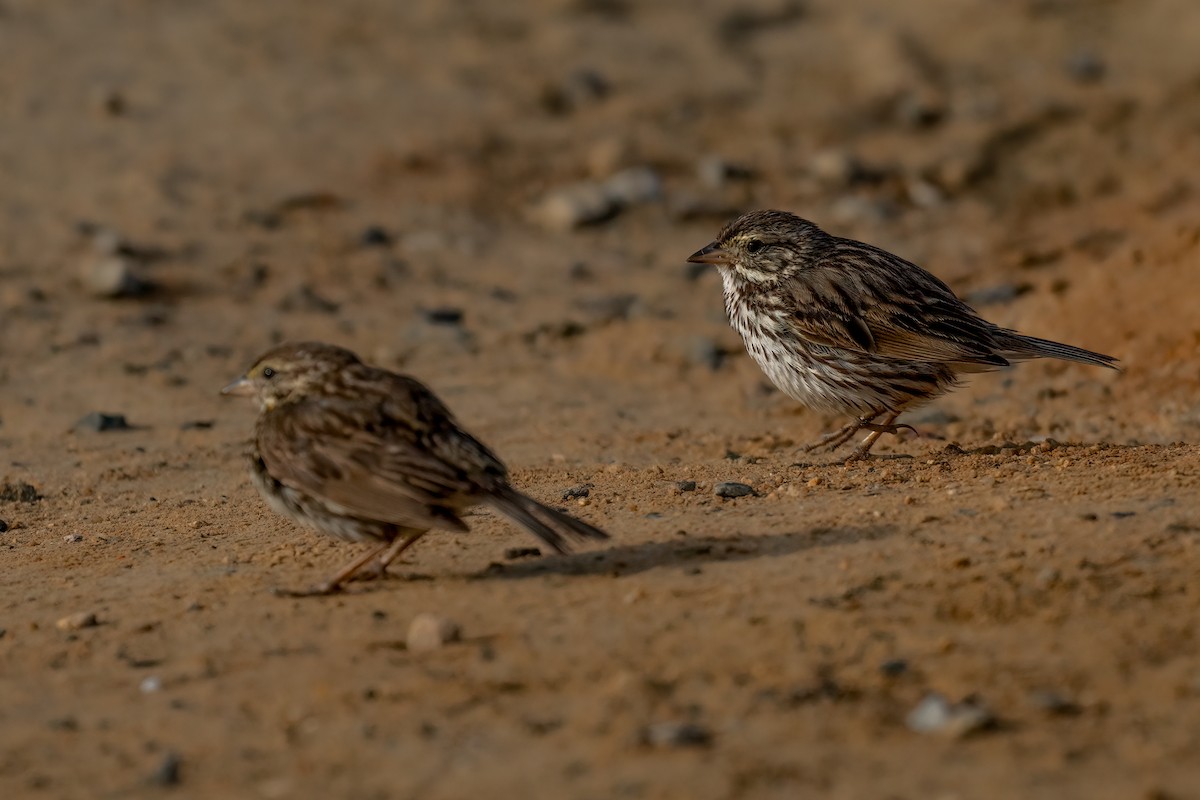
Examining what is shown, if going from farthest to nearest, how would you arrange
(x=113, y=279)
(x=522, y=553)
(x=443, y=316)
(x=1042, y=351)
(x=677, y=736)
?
(x=443, y=316) → (x=113, y=279) → (x=1042, y=351) → (x=522, y=553) → (x=677, y=736)

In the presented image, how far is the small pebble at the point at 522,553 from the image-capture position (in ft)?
24.4

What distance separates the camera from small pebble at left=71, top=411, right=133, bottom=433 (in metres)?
11.0

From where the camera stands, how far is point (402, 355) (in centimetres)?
1269

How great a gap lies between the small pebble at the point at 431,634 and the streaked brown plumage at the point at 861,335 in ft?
11.7

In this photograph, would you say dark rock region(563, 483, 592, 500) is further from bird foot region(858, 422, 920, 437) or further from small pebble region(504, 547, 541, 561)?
bird foot region(858, 422, 920, 437)

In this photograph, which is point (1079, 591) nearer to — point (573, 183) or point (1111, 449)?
point (1111, 449)

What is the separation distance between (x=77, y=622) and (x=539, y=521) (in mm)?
1949

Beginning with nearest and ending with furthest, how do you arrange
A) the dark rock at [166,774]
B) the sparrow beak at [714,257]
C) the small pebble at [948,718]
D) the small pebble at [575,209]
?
the small pebble at [948,718]
the dark rock at [166,774]
the sparrow beak at [714,257]
the small pebble at [575,209]

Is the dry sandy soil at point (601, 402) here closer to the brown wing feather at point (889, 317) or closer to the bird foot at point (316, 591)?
the bird foot at point (316, 591)

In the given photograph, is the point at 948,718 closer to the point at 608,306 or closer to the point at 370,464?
the point at 370,464

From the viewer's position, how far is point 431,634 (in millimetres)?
6309

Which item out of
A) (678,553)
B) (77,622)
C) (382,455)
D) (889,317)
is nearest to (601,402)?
(889,317)

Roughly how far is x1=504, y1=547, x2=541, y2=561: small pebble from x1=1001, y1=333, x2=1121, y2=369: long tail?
3.20m

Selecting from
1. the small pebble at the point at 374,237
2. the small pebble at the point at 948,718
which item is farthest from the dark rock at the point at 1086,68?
the small pebble at the point at 948,718
